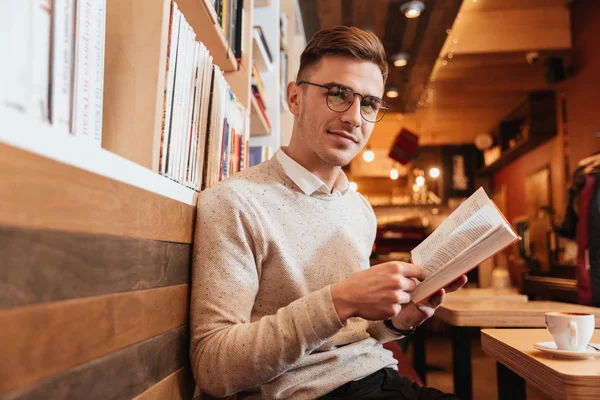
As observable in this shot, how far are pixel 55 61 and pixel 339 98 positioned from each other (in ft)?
2.53

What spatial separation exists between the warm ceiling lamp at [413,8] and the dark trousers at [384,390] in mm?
2958

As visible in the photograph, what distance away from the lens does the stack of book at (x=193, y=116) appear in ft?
3.52

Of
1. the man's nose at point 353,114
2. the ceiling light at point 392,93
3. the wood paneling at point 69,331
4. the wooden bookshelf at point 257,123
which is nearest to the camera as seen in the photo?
the wood paneling at point 69,331

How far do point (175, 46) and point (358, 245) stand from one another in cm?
69

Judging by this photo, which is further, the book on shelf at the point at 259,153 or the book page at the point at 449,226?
the book on shelf at the point at 259,153

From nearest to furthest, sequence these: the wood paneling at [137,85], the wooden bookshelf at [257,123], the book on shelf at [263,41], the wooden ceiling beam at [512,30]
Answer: the wood paneling at [137,85]
the wooden bookshelf at [257,123]
the book on shelf at [263,41]
the wooden ceiling beam at [512,30]

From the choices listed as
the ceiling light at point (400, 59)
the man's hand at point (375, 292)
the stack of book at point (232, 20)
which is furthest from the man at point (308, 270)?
the ceiling light at point (400, 59)

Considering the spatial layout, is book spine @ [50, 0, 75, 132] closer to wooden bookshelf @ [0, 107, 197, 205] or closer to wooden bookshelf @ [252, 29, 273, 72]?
wooden bookshelf @ [0, 107, 197, 205]

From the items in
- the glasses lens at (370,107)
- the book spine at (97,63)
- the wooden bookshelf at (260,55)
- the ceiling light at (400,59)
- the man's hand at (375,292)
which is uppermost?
the ceiling light at (400,59)

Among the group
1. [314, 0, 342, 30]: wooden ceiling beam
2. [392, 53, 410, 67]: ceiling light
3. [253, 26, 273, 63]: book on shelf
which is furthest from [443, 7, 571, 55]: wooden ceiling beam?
[253, 26, 273, 63]: book on shelf

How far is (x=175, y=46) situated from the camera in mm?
1085

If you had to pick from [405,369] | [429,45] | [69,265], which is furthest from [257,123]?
[429,45]

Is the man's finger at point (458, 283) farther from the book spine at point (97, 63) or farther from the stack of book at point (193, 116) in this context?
the book spine at point (97, 63)

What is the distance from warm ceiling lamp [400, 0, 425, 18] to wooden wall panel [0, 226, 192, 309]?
3202mm
